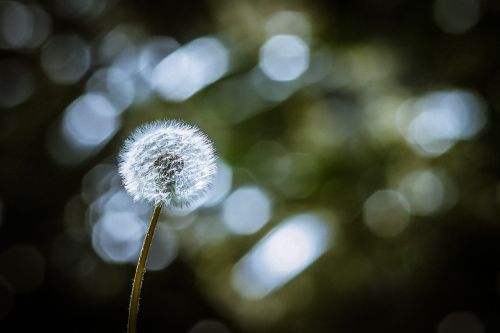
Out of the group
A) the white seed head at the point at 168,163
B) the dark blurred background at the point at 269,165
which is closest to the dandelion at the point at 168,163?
the white seed head at the point at 168,163

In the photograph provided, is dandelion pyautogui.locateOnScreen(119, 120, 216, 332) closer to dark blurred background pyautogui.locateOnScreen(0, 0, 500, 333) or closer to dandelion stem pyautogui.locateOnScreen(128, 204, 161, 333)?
dandelion stem pyautogui.locateOnScreen(128, 204, 161, 333)

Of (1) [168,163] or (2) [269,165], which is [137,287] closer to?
(1) [168,163]

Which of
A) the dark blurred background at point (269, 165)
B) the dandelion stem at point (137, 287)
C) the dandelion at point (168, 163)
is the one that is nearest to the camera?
the dandelion stem at point (137, 287)

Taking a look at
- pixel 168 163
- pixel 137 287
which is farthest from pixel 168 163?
pixel 137 287

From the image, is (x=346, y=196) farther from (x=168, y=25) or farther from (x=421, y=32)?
(x=168, y=25)

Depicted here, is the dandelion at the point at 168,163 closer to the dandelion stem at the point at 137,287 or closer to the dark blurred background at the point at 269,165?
the dandelion stem at the point at 137,287

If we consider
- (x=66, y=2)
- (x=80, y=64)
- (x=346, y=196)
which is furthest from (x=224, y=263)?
(x=66, y=2)

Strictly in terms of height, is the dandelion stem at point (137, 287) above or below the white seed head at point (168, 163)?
below
